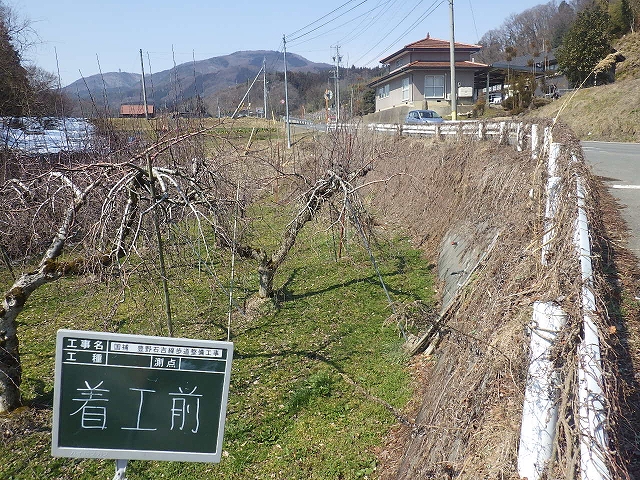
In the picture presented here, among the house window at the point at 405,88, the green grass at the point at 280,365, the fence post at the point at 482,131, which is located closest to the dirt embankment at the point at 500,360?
the green grass at the point at 280,365

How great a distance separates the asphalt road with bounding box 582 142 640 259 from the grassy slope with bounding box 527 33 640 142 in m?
6.48

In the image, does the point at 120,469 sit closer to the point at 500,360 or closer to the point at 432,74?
the point at 500,360

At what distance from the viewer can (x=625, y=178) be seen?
35.8ft

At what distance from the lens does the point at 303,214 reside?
823cm

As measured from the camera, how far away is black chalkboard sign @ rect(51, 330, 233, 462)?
236 centimetres

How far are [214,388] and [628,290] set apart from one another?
4.18 meters

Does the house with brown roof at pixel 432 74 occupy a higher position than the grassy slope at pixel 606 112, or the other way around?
the house with brown roof at pixel 432 74

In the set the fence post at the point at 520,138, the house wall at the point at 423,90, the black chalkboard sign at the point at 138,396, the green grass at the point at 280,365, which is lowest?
the green grass at the point at 280,365

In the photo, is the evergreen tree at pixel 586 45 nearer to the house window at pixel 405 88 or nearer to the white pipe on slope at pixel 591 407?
the house window at pixel 405 88

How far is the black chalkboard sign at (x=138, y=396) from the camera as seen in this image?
2.36m

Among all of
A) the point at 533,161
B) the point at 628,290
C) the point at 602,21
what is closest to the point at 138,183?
the point at 628,290

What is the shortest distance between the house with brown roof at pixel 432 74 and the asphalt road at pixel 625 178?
19.4 metres

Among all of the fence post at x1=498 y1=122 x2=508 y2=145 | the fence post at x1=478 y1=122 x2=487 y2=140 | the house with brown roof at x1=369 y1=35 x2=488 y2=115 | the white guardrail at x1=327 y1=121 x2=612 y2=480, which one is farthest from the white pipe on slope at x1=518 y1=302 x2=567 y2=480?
the house with brown roof at x1=369 y1=35 x2=488 y2=115

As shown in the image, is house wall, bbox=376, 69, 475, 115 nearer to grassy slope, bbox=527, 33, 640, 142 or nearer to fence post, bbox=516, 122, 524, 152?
grassy slope, bbox=527, 33, 640, 142
